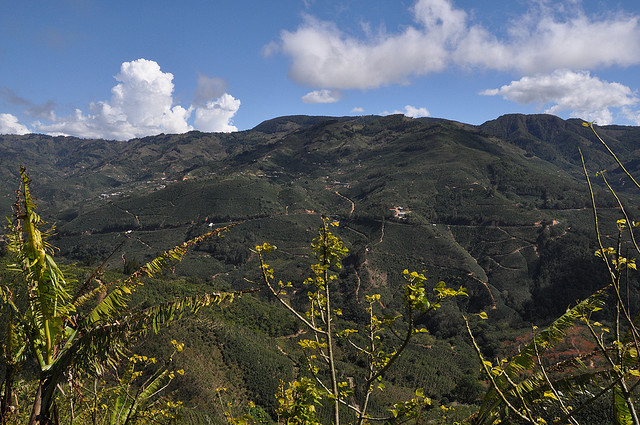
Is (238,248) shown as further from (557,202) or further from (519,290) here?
(557,202)

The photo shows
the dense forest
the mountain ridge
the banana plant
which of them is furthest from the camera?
the mountain ridge

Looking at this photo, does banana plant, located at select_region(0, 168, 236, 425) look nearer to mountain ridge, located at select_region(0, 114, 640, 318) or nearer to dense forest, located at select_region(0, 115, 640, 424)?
dense forest, located at select_region(0, 115, 640, 424)

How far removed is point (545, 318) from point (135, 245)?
283 feet

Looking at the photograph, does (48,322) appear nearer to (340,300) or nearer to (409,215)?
(340,300)

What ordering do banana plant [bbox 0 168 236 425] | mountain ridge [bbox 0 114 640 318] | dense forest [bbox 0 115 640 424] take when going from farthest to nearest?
mountain ridge [bbox 0 114 640 318] < dense forest [bbox 0 115 640 424] < banana plant [bbox 0 168 236 425]

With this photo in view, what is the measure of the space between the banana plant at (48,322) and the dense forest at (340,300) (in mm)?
17

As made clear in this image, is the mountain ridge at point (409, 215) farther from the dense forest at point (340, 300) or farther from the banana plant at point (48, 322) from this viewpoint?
the banana plant at point (48, 322)

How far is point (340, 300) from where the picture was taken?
55188mm

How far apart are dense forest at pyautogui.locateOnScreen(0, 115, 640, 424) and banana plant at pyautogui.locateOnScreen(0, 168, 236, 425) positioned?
0.06 ft

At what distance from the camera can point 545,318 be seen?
4666 cm

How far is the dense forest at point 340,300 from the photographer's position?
2871 mm

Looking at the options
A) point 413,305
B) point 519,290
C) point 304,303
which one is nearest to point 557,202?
point 519,290

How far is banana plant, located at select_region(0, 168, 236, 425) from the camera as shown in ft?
8.86

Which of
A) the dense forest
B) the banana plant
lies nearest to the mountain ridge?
the dense forest
